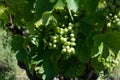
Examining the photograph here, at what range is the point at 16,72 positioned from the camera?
7.00 metres

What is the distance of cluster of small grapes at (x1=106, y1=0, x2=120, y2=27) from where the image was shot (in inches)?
56.7

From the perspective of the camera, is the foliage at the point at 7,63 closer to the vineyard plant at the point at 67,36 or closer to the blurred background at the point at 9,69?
the blurred background at the point at 9,69

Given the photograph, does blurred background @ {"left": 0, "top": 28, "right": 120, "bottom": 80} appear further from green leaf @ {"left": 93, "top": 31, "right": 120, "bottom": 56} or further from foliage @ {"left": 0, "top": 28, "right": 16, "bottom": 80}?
green leaf @ {"left": 93, "top": 31, "right": 120, "bottom": 56}

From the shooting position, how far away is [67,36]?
1549 millimetres

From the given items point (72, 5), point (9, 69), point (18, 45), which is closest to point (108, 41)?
point (72, 5)

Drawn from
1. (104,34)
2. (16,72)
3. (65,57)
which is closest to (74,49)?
(65,57)

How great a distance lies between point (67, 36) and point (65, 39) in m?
0.04

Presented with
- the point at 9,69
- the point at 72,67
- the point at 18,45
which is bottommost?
the point at 9,69

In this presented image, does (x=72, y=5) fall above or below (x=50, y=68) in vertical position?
above

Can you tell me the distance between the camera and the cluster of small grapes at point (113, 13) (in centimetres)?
144

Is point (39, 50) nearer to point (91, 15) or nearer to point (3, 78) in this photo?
point (91, 15)

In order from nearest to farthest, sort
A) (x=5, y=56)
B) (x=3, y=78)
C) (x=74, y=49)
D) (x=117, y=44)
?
1. (x=117, y=44)
2. (x=74, y=49)
3. (x=3, y=78)
4. (x=5, y=56)

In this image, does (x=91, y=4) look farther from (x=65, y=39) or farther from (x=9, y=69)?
(x=9, y=69)

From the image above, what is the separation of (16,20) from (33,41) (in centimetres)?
18
